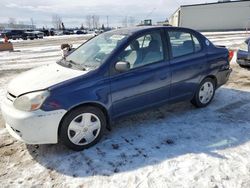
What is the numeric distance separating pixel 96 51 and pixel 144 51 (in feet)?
2.64

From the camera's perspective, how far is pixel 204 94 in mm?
4867

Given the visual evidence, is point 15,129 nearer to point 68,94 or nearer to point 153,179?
point 68,94

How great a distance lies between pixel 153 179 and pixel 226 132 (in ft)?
5.65

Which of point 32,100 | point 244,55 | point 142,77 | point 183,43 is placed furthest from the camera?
point 244,55

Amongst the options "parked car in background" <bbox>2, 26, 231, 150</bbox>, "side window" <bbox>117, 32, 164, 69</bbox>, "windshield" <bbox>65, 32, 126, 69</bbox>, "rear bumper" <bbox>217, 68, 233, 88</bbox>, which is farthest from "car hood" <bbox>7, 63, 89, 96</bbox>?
"rear bumper" <bbox>217, 68, 233, 88</bbox>

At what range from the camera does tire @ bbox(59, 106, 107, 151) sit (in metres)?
3.26

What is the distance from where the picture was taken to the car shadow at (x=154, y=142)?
314 cm

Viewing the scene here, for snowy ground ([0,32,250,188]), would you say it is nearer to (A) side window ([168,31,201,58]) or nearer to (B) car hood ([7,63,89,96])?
(B) car hood ([7,63,89,96])

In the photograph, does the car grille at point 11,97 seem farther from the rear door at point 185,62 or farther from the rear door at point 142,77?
the rear door at point 185,62

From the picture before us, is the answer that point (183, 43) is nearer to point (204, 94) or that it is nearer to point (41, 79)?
point (204, 94)

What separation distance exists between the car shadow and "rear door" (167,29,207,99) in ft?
1.78

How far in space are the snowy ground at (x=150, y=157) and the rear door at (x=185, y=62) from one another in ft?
1.81

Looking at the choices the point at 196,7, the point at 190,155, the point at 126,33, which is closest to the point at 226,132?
the point at 190,155

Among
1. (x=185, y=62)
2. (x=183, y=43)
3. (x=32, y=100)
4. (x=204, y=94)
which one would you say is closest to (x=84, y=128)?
(x=32, y=100)
